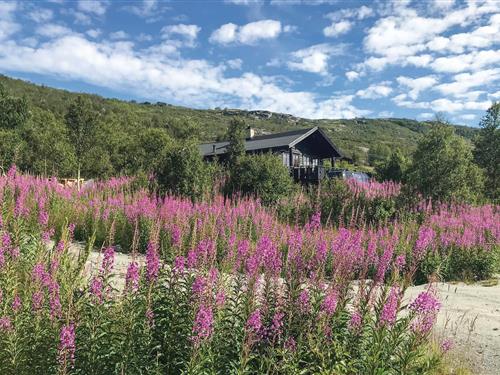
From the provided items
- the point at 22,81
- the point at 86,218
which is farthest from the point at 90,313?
the point at 22,81

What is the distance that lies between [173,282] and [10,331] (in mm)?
1370

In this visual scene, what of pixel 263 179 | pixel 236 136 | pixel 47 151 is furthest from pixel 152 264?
pixel 47 151

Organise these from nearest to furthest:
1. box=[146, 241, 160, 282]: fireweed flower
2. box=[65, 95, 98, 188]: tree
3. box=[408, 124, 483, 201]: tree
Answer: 1. box=[146, 241, 160, 282]: fireweed flower
2. box=[408, 124, 483, 201]: tree
3. box=[65, 95, 98, 188]: tree

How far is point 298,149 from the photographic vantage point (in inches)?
1490

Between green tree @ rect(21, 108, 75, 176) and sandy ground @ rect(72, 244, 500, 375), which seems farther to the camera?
green tree @ rect(21, 108, 75, 176)

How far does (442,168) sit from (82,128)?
22.8m

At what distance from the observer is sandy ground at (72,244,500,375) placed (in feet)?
18.8

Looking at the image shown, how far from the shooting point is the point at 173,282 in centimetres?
396

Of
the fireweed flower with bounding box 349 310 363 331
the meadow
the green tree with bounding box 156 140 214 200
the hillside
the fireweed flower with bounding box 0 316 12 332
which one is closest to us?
the fireweed flower with bounding box 0 316 12 332

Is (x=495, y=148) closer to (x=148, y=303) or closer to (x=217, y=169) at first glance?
(x=217, y=169)

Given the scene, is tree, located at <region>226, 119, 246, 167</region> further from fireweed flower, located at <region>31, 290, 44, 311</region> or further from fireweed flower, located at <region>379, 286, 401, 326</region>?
fireweed flower, located at <region>379, 286, 401, 326</region>

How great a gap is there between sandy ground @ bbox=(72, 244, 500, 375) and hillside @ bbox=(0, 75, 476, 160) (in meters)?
11.6

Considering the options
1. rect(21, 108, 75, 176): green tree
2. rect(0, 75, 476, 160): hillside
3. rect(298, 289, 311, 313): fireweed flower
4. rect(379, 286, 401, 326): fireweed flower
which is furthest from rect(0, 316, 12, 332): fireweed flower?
rect(21, 108, 75, 176): green tree

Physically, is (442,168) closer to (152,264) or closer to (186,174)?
(186,174)
